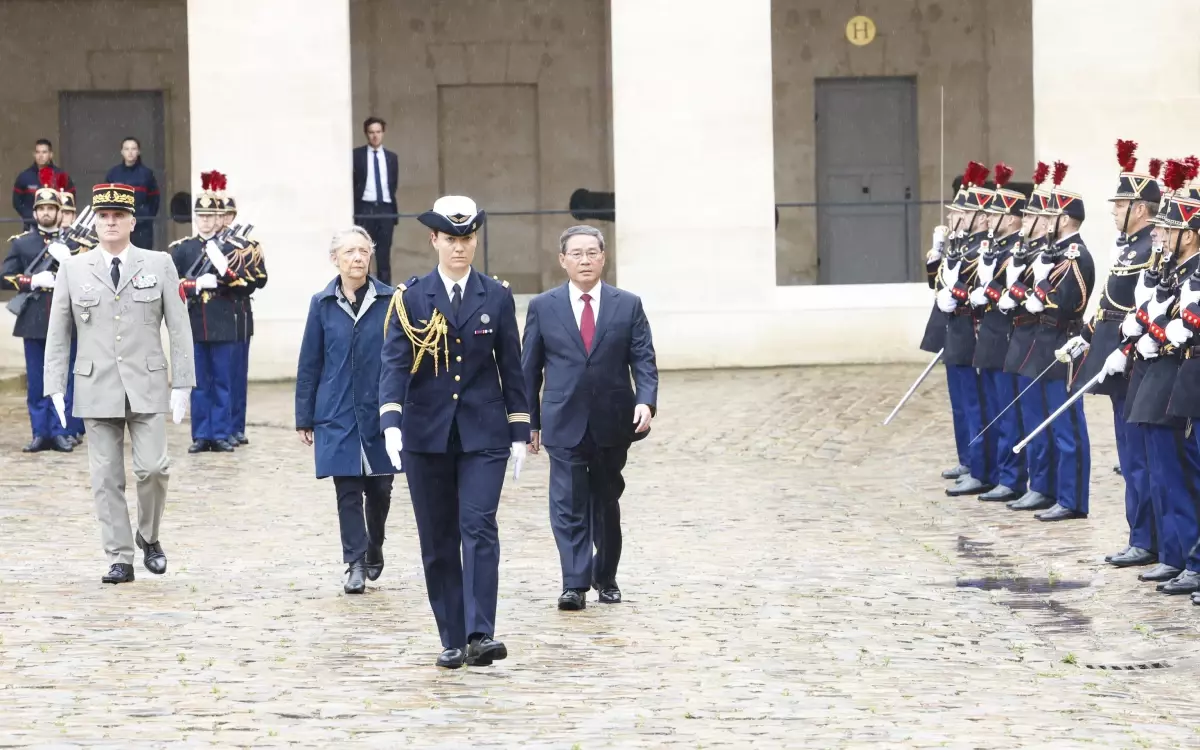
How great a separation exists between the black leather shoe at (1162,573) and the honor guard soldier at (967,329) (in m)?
3.15

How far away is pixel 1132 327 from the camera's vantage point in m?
9.80

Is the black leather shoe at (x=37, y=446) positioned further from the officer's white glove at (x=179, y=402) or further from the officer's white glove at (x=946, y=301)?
the officer's white glove at (x=946, y=301)

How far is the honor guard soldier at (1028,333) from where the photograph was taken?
1223cm

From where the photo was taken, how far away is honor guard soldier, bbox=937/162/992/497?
13.1m

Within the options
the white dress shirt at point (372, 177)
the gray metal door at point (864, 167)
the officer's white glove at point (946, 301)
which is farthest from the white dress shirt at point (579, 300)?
the gray metal door at point (864, 167)

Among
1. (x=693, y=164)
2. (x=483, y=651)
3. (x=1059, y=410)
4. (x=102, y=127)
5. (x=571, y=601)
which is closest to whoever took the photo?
(x=483, y=651)

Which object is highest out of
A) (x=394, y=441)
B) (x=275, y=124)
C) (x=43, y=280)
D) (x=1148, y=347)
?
(x=275, y=124)

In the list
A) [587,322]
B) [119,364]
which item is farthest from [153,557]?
[587,322]

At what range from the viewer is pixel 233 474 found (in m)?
14.2

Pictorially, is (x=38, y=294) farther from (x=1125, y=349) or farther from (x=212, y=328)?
(x=1125, y=349)

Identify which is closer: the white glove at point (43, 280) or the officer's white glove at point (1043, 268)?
the officer's white glove at point (1043, 268)

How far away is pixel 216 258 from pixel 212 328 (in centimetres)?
53

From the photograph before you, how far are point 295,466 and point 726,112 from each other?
7399 mm

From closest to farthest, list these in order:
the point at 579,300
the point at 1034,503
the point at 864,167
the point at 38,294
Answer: the point at 579,300 → the point at 1034,503 → the point at 38,294 → the point at 864,167
